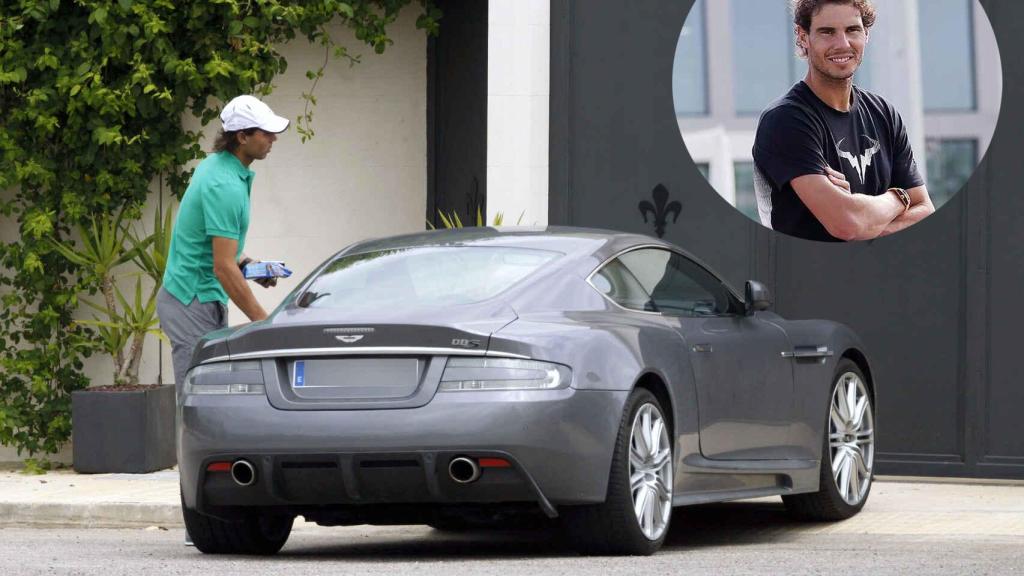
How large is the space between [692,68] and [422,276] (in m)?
4.87

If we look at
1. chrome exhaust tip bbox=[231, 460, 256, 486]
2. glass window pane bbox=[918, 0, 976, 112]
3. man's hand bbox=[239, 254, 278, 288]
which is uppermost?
glass window pane bbox=[918, 0, 976, 112]

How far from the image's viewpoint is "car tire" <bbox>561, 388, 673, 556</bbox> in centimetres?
639

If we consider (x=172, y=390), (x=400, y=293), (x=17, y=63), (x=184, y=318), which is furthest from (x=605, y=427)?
(x=17, y=63)

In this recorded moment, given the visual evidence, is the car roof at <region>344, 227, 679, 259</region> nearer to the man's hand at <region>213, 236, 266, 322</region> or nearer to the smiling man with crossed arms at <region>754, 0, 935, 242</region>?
the man's hand at <region>213, 236, 266, 322</region>

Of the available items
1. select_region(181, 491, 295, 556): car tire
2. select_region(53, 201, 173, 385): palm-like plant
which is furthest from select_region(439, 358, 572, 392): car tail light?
select_region(53, 201, 173, 385): palm-like plant

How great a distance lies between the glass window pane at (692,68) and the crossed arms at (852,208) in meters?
0.86

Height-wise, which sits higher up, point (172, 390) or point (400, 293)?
point (400, 293)

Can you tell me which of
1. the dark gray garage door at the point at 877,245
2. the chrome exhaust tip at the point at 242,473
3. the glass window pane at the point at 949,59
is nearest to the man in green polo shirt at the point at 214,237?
the chrome exhaust tip at the point at 242,473

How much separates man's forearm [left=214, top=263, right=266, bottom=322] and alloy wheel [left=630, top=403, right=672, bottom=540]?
6.27ft

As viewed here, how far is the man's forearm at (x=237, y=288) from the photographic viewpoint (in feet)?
25.0

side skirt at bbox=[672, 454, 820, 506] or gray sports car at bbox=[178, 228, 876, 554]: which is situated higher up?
gray sports car at bbox=[178, 228, 876, 554]

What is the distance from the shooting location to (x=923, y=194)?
1073 cm

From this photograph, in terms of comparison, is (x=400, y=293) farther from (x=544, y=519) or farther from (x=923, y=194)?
(x=923, y=194)

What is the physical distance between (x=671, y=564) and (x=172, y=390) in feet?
21.8
